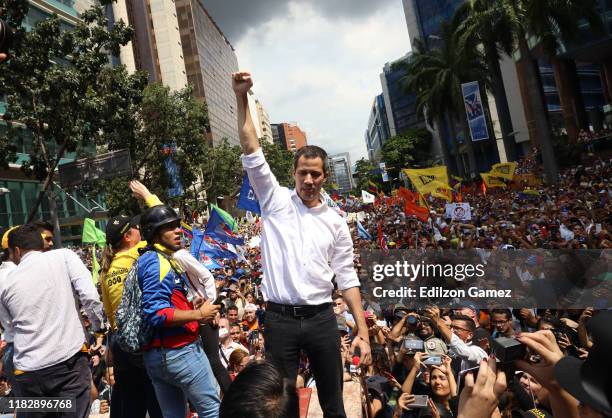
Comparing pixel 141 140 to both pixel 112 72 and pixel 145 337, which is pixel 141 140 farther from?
pixel 145 337

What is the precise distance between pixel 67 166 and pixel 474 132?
26.5m

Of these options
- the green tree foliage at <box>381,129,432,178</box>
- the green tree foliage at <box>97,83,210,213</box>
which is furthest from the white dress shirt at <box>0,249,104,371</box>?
the green tree foliage at <box>381,129,432,178</box>

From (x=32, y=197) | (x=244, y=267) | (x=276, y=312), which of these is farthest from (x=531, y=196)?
(x=32, y=197)

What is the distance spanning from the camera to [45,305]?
292 centimetres

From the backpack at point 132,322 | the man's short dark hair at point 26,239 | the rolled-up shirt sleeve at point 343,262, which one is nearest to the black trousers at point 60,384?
the backpack at point 132,322

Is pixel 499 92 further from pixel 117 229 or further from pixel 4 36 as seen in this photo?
pixel 4 36

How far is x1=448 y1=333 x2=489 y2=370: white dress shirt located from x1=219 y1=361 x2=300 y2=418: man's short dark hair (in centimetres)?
290

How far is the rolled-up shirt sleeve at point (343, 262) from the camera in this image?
2682 millimetres

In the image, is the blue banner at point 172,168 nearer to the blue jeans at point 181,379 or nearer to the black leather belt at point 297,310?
the blue jeans at point 181,379

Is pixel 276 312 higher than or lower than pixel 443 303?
higher

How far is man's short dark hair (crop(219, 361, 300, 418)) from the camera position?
1.44 m

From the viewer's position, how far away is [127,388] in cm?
309

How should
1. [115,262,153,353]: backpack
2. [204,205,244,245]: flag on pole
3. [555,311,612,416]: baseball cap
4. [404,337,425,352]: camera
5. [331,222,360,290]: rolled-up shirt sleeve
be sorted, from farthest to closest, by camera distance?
[204,205,244,245]: flag on pole → [404,337,425,352]: camera → [331,222,360,290]: rolled-up shirt sleeve → [115,262,153,353]: backpack → [555,311,612,416]: baseball cap

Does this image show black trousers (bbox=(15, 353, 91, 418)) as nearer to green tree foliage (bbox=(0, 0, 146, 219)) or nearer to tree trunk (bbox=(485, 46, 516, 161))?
green tree foliage (bbox=(0, 0, 146, 219))
